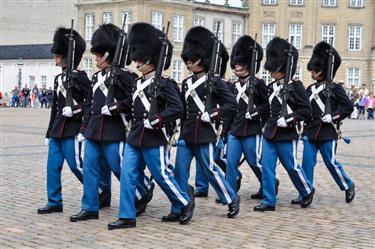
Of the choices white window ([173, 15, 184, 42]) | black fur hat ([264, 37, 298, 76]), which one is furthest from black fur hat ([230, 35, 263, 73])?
white window ([173, 15, 184, 42])

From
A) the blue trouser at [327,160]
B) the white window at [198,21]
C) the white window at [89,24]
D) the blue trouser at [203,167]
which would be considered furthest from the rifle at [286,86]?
the white window at [89,24]

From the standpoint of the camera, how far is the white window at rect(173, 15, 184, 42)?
53213mm

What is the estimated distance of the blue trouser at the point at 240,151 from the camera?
904 cm

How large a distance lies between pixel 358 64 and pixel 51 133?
5228 centimetres

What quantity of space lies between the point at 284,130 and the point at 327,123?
0.92 m

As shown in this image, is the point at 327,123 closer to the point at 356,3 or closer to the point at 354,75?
the point at 354,75

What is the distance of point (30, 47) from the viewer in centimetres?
5228

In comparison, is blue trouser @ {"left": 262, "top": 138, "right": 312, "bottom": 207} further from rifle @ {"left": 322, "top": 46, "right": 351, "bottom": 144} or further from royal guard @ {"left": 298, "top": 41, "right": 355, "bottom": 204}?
rifle @ {"left": 322, "top": 46, "right": 351, "bottom": 144}

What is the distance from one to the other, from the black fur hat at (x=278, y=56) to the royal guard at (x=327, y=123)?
2.09 ft

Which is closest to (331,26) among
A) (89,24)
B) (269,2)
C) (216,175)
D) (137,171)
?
(269,2)

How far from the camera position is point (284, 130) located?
29.0 ft

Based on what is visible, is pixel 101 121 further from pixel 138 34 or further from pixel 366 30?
pixel 366 30

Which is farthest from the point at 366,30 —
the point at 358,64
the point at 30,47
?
the point at 30,47

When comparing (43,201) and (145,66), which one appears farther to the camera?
(43,201)
